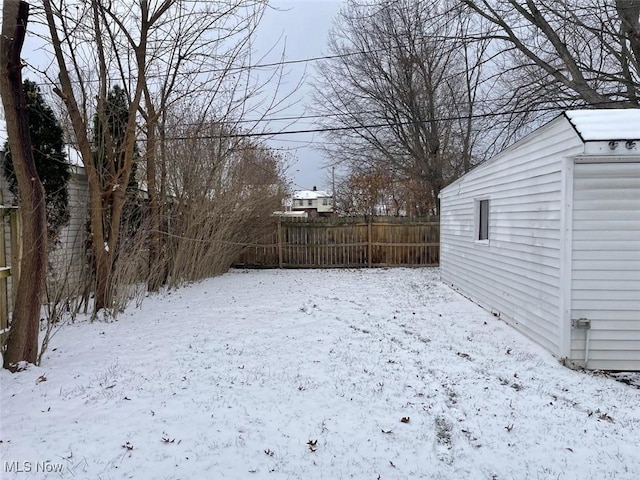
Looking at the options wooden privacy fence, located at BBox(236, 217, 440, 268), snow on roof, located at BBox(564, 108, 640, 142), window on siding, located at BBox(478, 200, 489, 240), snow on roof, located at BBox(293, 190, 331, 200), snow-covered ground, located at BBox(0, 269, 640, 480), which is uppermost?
snow on roof, located at BBox(293, 190, 331, 200)

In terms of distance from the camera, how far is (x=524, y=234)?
5.27 metres

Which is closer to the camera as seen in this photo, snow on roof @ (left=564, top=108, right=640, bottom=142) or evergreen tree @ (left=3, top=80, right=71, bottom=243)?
snow on roof @ (left=564, top=108, right=640, bottom=142)

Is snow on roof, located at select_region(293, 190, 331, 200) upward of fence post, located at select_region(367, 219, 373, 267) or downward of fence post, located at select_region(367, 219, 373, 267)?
upward

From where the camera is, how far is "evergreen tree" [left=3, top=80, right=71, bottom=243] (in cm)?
680

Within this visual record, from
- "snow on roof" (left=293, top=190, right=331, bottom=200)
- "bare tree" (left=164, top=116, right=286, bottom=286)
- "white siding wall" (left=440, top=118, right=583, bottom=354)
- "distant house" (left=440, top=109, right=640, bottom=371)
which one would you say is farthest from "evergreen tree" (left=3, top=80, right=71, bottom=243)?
"snow on roof" (left=293, top=190, right=331, bottom=200)

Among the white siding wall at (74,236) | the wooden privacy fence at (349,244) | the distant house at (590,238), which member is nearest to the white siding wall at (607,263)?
the distant house at (590,238)

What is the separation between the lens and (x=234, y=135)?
28.9 ft

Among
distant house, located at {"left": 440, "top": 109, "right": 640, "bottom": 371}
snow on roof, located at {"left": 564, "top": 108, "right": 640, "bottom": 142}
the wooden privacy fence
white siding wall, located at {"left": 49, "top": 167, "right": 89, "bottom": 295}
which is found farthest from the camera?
the wooden privacy fence

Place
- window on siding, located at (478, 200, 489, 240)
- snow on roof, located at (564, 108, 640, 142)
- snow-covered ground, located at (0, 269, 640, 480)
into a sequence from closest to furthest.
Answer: snow-covered ground, located at (0, 269, 640, 480), snow on roof, located at (564, 108, 640, 142), window on siding, located at (478, 200, 489, 240)

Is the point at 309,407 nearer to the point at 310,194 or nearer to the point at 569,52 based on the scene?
the point at 569,52

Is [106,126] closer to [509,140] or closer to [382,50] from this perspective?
[509,140]

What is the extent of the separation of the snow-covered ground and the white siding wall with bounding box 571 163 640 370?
1.61 ft

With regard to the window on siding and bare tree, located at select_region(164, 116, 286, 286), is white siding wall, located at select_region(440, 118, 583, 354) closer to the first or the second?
the window on siding

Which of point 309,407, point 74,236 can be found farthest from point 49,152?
point 309,407
